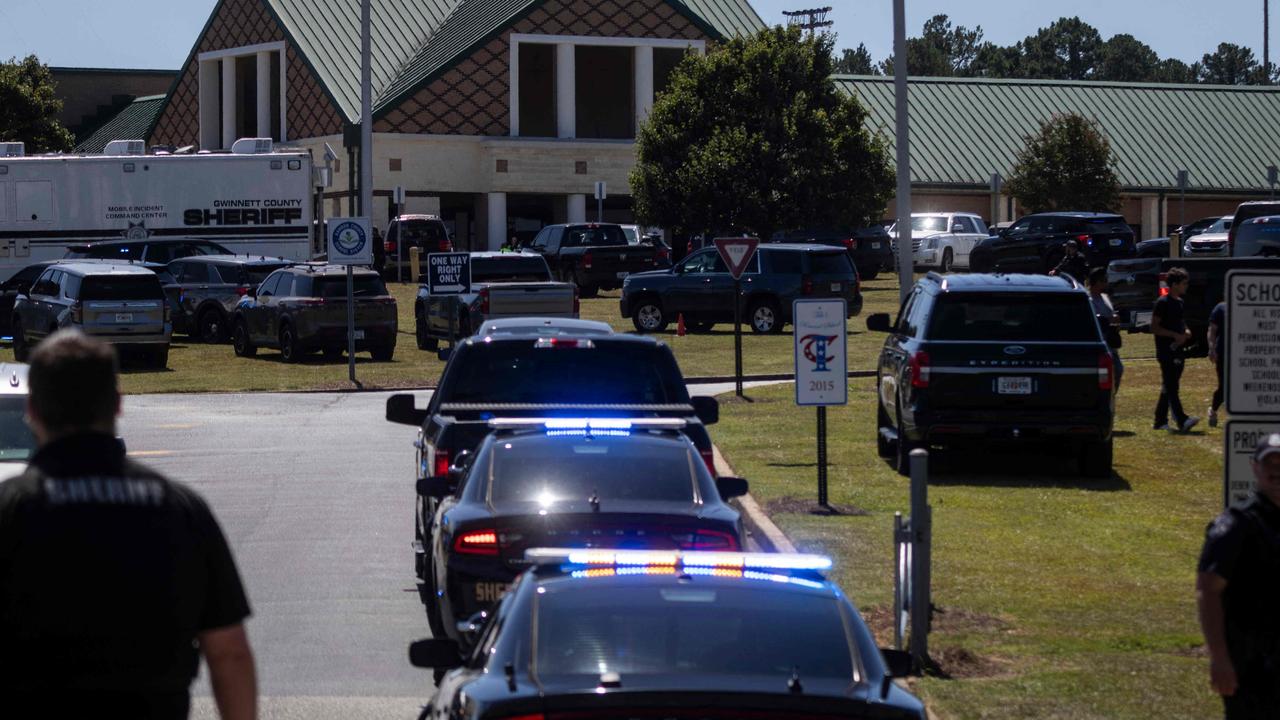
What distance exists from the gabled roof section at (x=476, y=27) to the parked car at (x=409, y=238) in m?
12.0

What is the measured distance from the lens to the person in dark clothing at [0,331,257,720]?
4.18m

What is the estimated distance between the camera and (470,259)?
3259 cm

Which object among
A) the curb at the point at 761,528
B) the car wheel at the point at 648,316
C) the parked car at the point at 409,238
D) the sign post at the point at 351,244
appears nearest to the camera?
the curb at the point at 761,528

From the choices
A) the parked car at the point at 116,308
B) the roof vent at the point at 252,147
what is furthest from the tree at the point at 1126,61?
the parked car at the point at 116,308

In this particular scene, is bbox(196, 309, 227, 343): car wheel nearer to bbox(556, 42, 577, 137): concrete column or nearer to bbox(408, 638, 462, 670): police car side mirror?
bbox(408, 638, 462, 670): police car side mirror

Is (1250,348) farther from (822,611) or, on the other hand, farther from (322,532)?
(322,532)

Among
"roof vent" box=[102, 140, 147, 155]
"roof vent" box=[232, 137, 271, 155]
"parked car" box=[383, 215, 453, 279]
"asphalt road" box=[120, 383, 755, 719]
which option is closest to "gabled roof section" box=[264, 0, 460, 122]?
"parked car" box=[383, 215, 453, 279]

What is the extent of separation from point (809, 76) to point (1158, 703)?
153 feet

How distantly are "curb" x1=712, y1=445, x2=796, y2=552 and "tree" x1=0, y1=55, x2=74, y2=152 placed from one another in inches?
2380

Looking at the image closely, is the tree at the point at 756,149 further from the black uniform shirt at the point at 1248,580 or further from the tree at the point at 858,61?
the tree at the point at 858,61

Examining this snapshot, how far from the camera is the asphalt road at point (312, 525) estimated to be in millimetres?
9602

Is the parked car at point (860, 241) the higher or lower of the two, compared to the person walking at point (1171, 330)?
higher

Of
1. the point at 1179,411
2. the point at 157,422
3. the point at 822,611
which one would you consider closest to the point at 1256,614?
the point at 822,611

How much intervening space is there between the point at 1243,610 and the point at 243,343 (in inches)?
1173
